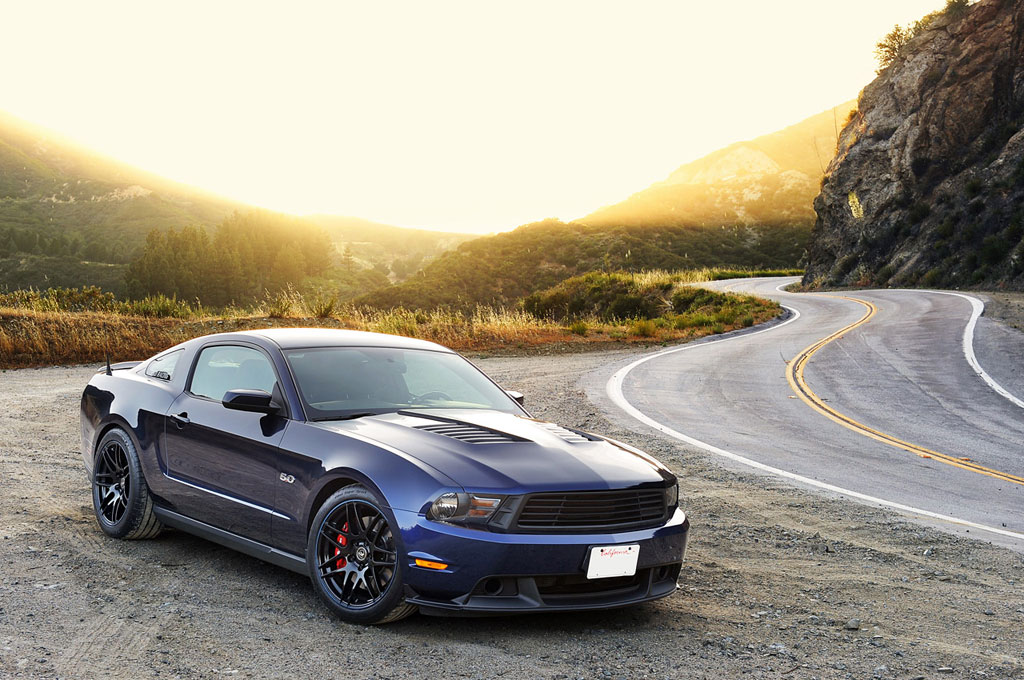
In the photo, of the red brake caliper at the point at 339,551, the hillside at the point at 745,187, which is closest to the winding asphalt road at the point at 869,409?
the red brake caliper at the point at 339,551

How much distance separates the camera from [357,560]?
430 cm

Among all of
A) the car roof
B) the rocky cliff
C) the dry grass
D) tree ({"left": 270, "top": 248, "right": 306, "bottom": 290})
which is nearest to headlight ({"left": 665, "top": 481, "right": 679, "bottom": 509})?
the car roof

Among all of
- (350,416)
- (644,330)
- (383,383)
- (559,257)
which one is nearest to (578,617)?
(350,416)

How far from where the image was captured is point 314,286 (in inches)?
3900

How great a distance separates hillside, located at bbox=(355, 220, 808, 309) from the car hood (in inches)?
2207

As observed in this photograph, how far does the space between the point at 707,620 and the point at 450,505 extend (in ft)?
5.23

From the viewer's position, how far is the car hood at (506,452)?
4.13 meters

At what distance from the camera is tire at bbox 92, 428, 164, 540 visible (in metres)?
5.70

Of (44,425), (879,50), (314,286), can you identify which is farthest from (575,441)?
(314,286)

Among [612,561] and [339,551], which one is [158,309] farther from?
[612,561]

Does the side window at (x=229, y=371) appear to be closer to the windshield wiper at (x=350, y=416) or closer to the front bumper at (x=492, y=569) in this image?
the windshield wiper at (x=350, y=416)

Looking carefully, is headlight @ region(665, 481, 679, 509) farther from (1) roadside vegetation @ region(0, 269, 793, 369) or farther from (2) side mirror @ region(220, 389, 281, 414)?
(1) roadside vegetation @ region(0, 269, 793, 369)

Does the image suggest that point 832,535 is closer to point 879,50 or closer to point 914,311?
point 914,311

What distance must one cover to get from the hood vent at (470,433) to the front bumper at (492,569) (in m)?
0.61
